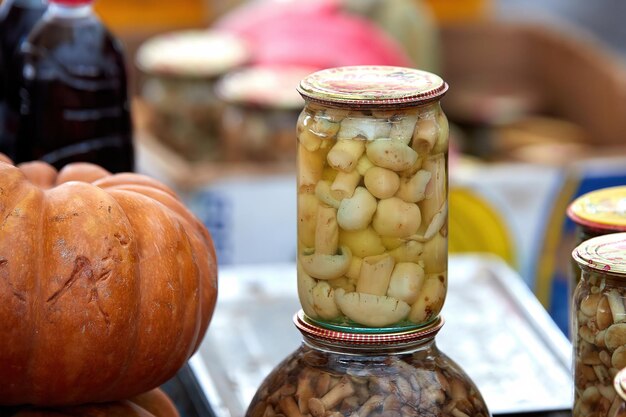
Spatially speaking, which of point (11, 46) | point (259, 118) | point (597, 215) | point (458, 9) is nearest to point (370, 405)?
point (597, 215)

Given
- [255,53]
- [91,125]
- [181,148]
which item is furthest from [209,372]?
[255,53]

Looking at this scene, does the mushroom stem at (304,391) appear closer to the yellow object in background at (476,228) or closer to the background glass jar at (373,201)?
the background glass jar at (373,201)

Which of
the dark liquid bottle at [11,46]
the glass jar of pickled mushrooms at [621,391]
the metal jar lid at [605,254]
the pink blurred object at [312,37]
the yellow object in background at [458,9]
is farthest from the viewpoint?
the yellow object in background at [458,9]

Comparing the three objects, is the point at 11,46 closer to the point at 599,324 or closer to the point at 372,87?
the point at 372,87

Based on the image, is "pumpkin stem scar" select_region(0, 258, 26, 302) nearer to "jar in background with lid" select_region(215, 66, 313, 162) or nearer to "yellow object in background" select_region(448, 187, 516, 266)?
"jar in background with lid" select_region(215, 66, 313, 162)

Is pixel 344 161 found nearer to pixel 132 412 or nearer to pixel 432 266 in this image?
pixel 432 266

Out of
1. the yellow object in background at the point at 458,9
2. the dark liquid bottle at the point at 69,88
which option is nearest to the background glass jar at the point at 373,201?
the dark liquid bottle at the point at 69,88

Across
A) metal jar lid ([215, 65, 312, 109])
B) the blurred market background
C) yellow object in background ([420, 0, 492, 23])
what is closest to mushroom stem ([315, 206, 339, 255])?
the blurred market background
